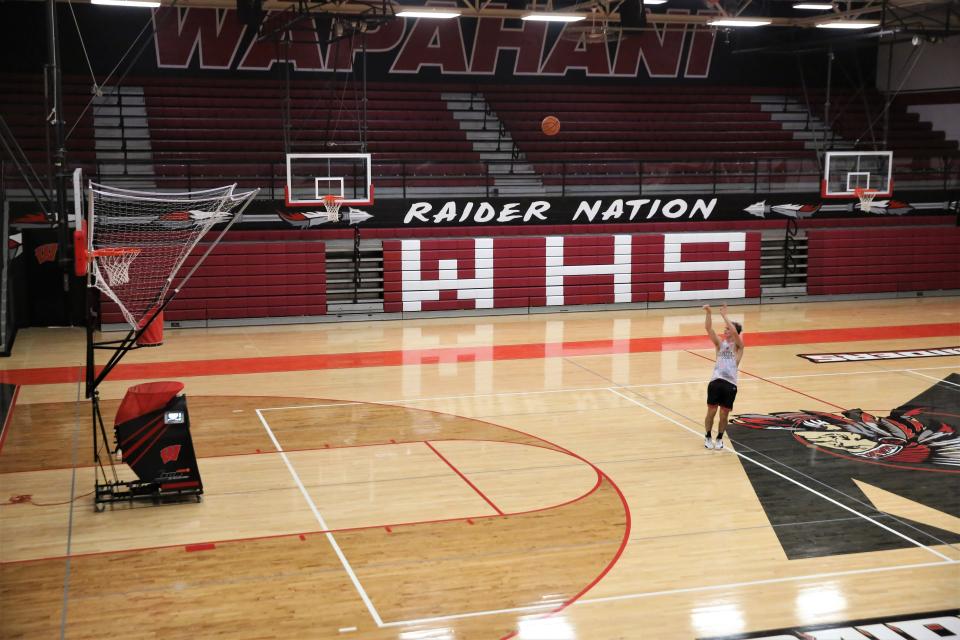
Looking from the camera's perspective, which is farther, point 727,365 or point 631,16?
point 631,16

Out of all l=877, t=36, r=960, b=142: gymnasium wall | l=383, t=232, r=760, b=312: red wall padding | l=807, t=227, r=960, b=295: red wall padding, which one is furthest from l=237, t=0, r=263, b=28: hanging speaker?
l=877, t=36, r=960, b=142: gymnasium wall

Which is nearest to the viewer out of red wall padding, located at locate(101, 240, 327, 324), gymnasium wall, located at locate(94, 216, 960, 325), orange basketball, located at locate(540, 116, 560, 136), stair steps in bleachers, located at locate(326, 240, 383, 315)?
red wall padding, located at locate(101, 240, 327, 324)

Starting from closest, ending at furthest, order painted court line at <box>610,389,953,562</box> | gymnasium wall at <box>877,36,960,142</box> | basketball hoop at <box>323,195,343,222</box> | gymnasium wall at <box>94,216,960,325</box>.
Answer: painted court line at <box>610,389,953,562</box>
basketball hoop at <box>323,195,343,222</box>
gymnasium wall at <box>94,216,960,325</box>
gymnasium wall at <box>877,36,960,142</box>

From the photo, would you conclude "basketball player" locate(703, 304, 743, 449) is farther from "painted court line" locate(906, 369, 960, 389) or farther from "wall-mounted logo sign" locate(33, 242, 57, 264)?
"wall-mounted logo sign" locate(33, 242, 57, 264)

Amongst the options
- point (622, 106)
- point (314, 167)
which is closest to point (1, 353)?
point (314, 167)

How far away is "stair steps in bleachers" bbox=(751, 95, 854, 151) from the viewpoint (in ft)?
85.1

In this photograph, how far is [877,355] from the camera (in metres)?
16.5

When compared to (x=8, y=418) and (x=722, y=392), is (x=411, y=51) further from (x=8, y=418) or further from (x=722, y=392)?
(x=722, y=392)

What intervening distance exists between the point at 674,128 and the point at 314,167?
35.1 ft

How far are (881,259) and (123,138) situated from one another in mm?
16961

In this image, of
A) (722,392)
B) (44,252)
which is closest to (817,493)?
(722,392)

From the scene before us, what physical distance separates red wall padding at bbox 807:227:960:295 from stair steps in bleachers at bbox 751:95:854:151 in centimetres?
330

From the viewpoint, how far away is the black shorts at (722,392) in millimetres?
10914

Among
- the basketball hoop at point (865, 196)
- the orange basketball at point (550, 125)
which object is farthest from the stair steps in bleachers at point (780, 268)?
the orange basketball at point (550, 125)
